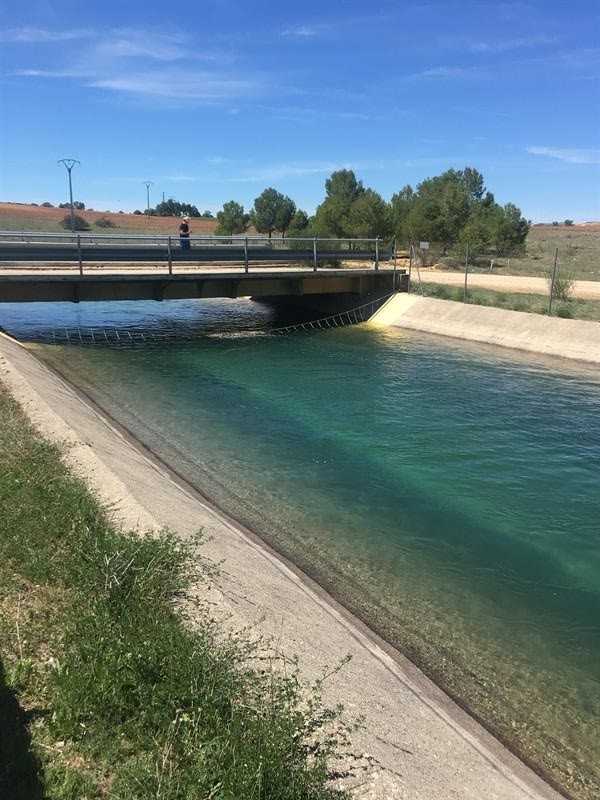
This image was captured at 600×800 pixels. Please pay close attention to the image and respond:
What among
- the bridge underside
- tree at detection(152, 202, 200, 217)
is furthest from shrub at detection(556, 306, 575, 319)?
tree at detection(152, 202, 200, 217)

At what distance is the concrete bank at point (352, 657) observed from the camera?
211 inches

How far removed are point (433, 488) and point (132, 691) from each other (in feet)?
31.1

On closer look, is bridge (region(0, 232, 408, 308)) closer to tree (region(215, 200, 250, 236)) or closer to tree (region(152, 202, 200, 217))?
tree (region(215, 200, 250, 236))

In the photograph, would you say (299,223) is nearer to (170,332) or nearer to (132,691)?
(170,332)

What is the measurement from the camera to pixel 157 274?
31.2m

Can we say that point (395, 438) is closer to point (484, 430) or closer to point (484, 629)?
point (484, 430)

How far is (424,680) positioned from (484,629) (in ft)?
5.34

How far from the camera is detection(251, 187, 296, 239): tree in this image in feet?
285

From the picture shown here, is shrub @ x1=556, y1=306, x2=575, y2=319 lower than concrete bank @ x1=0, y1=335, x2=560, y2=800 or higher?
higher

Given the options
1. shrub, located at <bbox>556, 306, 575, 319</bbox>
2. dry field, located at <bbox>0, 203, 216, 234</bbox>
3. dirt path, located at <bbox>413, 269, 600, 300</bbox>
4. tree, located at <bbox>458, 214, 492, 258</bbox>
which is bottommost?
shrub, located at <bbox>556, 306, 575, 319</bbox>

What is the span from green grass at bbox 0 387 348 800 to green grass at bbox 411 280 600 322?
91.1 ft

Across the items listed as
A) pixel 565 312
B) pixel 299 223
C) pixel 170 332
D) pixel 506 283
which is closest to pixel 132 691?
pixel 565 312

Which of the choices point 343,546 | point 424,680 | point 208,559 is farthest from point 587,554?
point 208,559

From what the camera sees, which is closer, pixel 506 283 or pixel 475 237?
pixel 506 283
